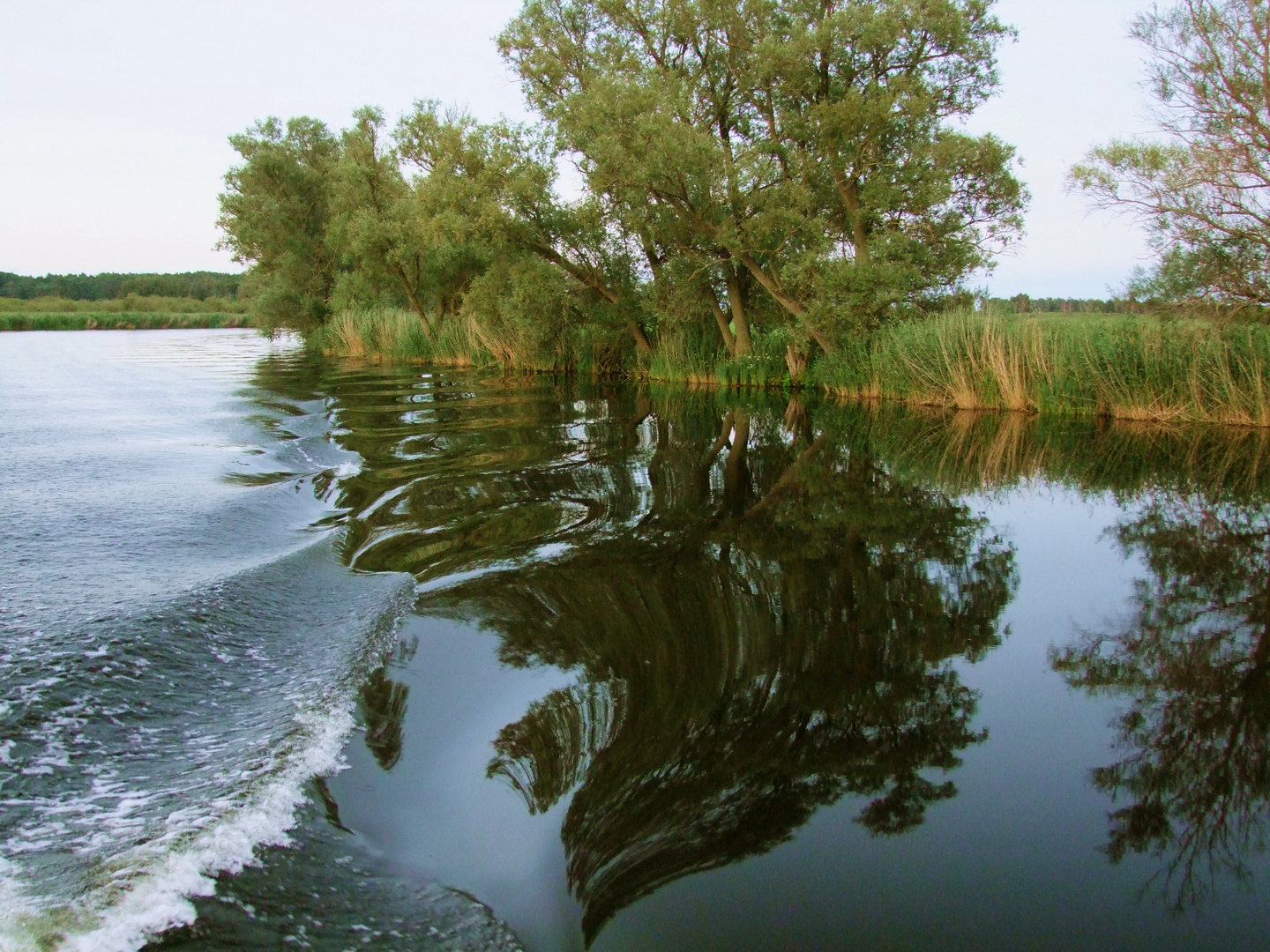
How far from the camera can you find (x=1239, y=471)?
29.6ft

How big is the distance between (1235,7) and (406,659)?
518 inches

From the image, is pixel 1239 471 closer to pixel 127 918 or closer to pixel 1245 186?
pixel 1245 186

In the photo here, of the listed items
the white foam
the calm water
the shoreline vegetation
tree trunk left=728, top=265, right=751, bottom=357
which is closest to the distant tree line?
tree trunk left=728, top=265, right=751, bottom=357

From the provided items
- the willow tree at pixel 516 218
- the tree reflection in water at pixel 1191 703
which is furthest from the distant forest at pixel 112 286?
the tree reflection in water at pixel 1191 703

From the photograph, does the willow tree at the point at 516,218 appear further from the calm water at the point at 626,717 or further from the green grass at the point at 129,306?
the green grass at the point at 129,306

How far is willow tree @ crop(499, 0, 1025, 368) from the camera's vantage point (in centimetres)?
1491

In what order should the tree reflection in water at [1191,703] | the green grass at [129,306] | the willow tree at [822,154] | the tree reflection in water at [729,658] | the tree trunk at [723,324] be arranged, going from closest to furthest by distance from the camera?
the tree reflection in water at [1191,703], the tree reflection in water at [729,658], the willow tree at [822,154], the tree trunk at [723,324], the green grass at [129,306]

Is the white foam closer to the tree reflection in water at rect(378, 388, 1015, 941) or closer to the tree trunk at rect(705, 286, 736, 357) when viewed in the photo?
the tree reflection in water at rect(378, 388, 1015, 941)

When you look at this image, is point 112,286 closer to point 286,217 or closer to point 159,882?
point 286,217

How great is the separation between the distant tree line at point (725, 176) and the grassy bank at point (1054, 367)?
2.18 ft

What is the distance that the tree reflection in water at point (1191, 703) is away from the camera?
9.30ft

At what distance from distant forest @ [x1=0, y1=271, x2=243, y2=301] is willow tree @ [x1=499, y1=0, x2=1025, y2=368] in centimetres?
7393

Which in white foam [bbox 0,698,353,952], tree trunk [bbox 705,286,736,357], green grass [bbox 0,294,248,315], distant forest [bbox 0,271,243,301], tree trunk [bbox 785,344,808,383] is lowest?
white foam [bbox 0,698,353,952]

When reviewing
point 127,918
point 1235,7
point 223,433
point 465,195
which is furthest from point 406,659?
point 465,195
